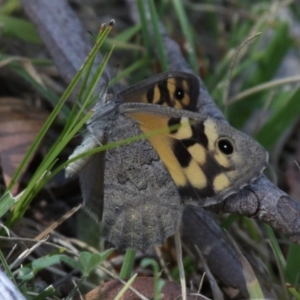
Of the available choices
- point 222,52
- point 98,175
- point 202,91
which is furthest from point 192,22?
point 98,175

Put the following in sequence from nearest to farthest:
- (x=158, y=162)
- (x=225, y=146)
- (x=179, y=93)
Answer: (x=225, y=146) → (x=158, y=162) → (x=179, y=93)

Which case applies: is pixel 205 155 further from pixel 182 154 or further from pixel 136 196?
pixel 136 196

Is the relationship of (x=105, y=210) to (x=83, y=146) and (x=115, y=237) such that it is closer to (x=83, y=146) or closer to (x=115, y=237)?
(x=115, y=237)

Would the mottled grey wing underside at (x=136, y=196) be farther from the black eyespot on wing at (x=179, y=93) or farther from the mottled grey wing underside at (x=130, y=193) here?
the black eyespot on wing at (x=179, y=93)

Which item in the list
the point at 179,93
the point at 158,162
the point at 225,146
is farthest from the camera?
the point at 179,93

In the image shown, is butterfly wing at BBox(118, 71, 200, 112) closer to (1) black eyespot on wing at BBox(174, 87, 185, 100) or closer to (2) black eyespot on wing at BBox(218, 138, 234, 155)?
(1) black eyespot on wing at BBox(174, 87, 185, 100)

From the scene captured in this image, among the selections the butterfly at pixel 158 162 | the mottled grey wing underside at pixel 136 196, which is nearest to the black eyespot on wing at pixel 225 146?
the butterfly at pixel 158 162

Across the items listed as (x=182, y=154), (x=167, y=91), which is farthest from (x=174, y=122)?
(x=167, y=91)
